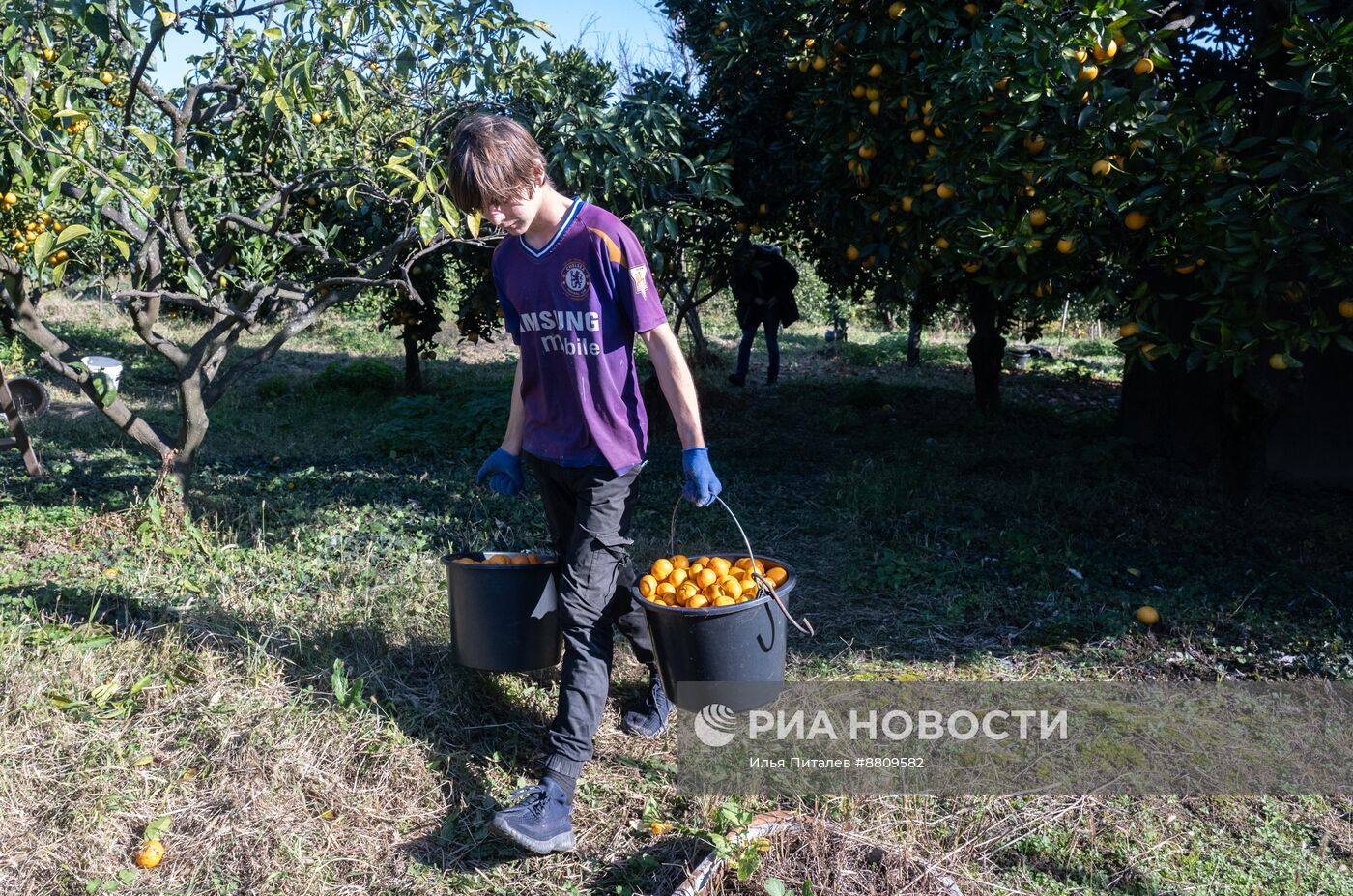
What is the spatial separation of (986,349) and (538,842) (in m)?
7.21

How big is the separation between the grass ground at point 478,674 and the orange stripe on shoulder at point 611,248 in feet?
4.86

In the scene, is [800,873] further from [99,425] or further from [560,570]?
[99,425]

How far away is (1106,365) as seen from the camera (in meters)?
14.4

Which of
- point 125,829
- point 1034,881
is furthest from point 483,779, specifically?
point 1034,881

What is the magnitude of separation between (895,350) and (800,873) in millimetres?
13665

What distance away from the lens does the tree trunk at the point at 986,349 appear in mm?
8328

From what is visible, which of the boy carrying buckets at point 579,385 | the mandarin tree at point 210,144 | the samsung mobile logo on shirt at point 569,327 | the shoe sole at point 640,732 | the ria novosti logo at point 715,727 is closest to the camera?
the boy carrying buckets at point 579,385

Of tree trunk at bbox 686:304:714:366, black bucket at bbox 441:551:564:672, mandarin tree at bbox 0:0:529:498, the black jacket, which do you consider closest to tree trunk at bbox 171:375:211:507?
mandarin tree at bbox 0:0:529:498

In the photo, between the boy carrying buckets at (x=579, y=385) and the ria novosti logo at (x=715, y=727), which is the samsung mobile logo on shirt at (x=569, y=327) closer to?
the boy carrying buckets at (x=579, y=385)

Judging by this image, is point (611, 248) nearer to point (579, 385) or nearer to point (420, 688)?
point (579, 385)

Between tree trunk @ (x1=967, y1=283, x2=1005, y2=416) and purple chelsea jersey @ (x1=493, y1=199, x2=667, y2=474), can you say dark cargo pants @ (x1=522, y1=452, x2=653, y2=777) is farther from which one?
tree trunk @ (x1=967, y1=283, x2=1005, y2=416)

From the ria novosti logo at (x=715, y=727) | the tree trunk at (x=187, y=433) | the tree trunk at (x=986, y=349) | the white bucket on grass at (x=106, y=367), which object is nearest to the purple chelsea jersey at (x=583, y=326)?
the ria novosti logo at (x=715, y=727)

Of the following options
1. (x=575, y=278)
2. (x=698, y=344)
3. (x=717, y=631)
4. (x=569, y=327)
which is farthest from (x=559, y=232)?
(x=698, y=344)

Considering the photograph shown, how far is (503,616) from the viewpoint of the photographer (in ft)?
9.82
